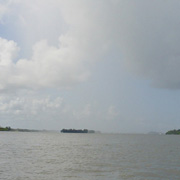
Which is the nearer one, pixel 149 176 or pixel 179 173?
pixel 149 176

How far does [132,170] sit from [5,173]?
69.8 ft

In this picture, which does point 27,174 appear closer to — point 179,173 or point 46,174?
point 46,174

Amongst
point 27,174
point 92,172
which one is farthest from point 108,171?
point 27,174

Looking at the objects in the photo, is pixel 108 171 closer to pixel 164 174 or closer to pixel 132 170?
pixel 132 170

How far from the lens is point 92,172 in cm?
3875

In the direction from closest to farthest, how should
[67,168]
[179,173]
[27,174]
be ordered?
[27,174] → [179,173] → [67,168]

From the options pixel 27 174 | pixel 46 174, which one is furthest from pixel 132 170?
pixel 27 174

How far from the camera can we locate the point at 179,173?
3919 centimetres

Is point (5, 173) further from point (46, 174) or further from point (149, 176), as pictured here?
point (149, 176)

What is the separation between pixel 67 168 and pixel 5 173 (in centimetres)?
1079

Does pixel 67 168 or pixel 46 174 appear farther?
pixel 67 168

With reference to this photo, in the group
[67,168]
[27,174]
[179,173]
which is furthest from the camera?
[67,168]

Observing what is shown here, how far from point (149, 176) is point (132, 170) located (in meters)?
5.04

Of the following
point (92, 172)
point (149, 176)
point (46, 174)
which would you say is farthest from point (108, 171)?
point (46, 174)
